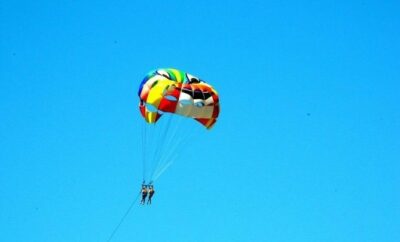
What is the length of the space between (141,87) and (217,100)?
3.51 meters

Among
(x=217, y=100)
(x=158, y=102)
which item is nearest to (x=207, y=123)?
(x=217, y=100)

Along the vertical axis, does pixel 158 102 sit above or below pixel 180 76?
below

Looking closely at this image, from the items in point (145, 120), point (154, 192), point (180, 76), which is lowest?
point (154, 192)

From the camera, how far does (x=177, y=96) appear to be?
2325 cm

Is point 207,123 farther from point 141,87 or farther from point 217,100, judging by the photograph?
point 141,87

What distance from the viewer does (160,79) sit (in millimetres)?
23625

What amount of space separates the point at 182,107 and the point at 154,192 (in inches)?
154

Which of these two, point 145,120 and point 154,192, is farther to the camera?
point 145,120

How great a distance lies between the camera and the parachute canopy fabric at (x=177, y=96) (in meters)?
23.2

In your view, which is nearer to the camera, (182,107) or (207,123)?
(182,107)

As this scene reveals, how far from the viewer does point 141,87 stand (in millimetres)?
24188

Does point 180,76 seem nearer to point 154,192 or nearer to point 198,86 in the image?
point 198,86

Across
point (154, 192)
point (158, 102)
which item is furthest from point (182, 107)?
point (154, 192)

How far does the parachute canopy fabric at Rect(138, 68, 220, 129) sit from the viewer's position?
23.2 meters
